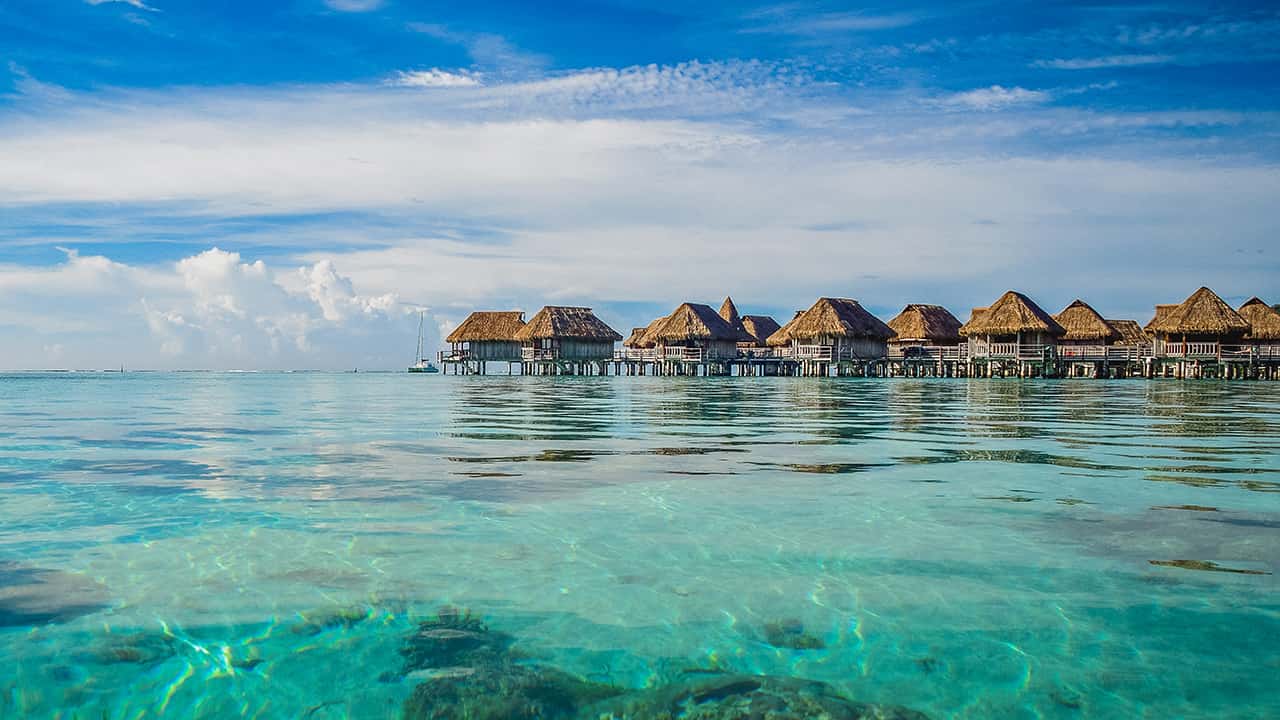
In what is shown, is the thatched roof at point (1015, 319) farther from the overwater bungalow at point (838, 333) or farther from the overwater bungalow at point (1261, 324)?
the overwater bungalow at point (1261, 324)

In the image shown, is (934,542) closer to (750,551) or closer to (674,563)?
(750,551)

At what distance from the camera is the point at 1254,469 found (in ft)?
29.9

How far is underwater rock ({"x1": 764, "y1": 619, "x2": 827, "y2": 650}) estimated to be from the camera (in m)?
3.87

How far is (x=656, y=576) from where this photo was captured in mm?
4945

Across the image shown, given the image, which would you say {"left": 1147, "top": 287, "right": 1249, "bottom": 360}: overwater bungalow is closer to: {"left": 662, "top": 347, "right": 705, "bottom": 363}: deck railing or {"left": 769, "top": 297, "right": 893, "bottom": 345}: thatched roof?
{"left": 769, "top": 297, "right": 893, "bottom": 345}: thatched roof

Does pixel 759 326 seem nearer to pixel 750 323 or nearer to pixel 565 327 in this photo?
pixel 750 323

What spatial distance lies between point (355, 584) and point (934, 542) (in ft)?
11.6

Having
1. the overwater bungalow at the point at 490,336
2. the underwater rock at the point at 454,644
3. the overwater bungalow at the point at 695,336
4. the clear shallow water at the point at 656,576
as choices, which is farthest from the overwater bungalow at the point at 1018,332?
the underwater rock at the point at 454,644

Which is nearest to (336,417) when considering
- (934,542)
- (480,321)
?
(934,542)

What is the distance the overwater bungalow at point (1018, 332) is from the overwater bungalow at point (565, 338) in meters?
25.8

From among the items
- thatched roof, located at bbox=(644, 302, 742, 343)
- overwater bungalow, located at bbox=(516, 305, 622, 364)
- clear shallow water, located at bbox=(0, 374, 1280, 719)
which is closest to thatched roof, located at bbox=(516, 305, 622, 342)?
overwater bungalow, located at bbox=(516, 305, 622, 364)

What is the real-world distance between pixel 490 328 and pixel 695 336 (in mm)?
15986

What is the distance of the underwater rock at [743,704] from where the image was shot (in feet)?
10.4

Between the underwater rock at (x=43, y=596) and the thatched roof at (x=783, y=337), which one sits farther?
the thatched roof at (x=783, y=337)
